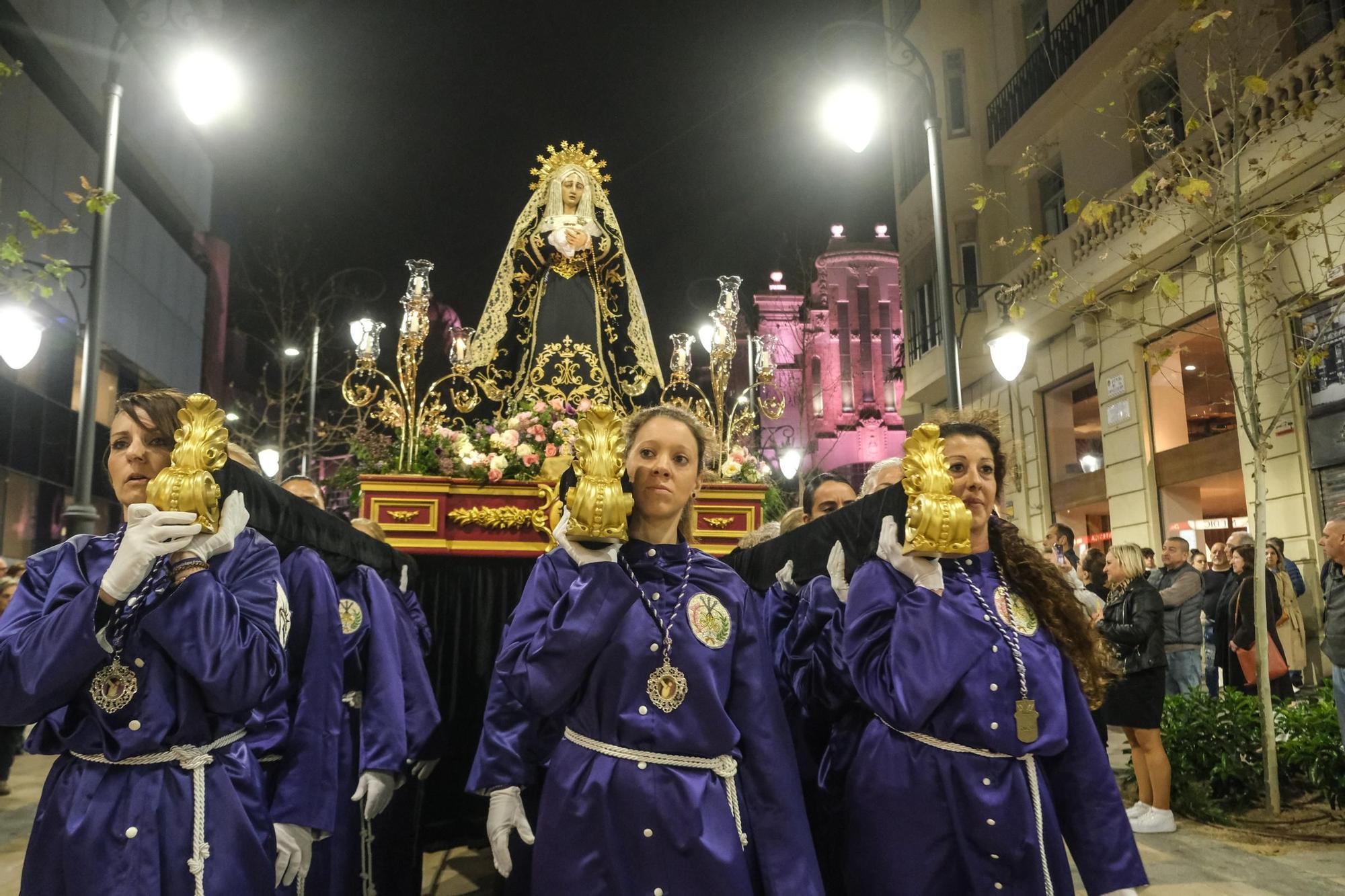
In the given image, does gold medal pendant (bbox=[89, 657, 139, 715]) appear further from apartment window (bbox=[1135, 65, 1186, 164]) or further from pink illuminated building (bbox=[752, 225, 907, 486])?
pink illuminated building (bbox=[752, 225, 907, 486])

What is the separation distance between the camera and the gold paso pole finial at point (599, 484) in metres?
2.40

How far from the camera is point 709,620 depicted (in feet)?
8.55

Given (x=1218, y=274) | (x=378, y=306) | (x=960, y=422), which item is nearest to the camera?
(x=960, y=422)

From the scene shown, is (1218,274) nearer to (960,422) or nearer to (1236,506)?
(1236,506)

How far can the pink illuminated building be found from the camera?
37750 mm

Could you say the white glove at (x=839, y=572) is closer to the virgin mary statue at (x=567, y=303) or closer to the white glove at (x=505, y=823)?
the white glove at (x=505, y=823)

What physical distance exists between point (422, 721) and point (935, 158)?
21.5 ft

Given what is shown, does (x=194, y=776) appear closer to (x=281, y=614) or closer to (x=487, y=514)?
(x=281, y=614)

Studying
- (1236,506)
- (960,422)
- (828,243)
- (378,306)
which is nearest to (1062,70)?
(1236,506)

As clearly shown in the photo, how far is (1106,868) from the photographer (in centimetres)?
251

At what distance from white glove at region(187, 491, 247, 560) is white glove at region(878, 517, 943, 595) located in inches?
70.0

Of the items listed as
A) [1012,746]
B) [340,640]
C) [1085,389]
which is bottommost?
[1012,746]

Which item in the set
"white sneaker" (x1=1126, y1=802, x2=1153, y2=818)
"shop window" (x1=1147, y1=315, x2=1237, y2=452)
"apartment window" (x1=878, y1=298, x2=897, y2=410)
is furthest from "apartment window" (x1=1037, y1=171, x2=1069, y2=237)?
"apartment window" (x1=878, y1=298, x2=897, y2=410)

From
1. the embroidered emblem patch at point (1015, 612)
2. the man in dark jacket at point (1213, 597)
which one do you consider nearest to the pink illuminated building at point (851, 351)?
the man in dark jacket at point (1213, 597)
